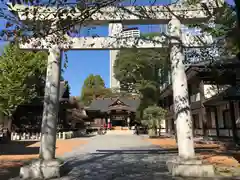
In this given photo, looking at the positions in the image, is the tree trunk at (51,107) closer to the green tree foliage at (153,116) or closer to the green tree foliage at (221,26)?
the green tree foliage at (221,26)

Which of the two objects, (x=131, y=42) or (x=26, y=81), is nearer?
(x=131, y=42)

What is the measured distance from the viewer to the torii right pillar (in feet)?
→ 19.8

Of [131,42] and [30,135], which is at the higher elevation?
[131,42]

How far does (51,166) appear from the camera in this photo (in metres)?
6.22

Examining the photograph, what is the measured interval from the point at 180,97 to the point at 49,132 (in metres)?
3.95

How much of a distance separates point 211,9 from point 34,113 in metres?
24.0

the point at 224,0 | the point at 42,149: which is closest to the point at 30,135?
the point at 42,149

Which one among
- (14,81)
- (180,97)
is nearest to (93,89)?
(14,81)

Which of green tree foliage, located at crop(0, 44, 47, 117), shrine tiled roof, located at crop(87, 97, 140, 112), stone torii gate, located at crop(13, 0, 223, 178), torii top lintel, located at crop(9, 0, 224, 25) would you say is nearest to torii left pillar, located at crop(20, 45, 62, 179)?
stone torii gate, located at crop(13, 0, 223, 178)

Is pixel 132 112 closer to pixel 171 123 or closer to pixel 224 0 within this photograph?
pixel 171 123

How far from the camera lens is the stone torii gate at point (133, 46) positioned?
640 cm

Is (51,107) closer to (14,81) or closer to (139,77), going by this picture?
(14,81)

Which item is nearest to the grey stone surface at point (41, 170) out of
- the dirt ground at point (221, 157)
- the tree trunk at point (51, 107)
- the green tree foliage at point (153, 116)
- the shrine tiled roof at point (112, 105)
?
the tree trunk at point (51, 107)

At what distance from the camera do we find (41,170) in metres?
6.13
